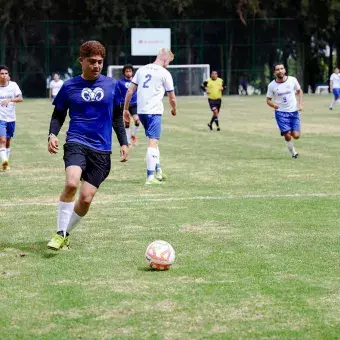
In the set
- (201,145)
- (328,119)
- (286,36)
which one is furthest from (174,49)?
(201,145)

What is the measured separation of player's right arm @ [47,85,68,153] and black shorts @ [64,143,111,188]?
13 centimetres

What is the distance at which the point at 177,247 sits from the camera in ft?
31.4

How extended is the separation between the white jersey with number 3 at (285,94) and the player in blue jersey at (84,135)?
11.2 meters

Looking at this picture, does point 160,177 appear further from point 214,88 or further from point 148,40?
point 148,40

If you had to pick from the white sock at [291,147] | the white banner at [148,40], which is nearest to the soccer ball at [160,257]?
the white sock at [291,147]

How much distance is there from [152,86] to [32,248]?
6827mm

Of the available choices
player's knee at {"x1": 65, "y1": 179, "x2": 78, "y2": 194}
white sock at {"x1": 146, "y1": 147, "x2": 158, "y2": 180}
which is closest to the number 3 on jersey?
white sock at {"x1": 146, "y1": 147, "x2": 158, "y2": 180}

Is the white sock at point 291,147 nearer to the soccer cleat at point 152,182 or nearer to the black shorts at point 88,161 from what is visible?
the soccer cleat at point 152,182

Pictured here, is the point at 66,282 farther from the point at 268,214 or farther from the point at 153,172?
the point at 153,172

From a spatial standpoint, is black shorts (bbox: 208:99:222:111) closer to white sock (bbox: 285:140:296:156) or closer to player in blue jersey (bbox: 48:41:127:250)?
white sock (bbox: 285:140:296:156)

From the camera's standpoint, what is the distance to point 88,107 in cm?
962

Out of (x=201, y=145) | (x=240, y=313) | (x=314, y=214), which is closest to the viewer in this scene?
(x=240, y=313)

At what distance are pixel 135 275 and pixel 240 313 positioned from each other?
160 centimetres

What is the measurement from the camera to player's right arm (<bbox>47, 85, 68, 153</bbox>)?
9.53 m
